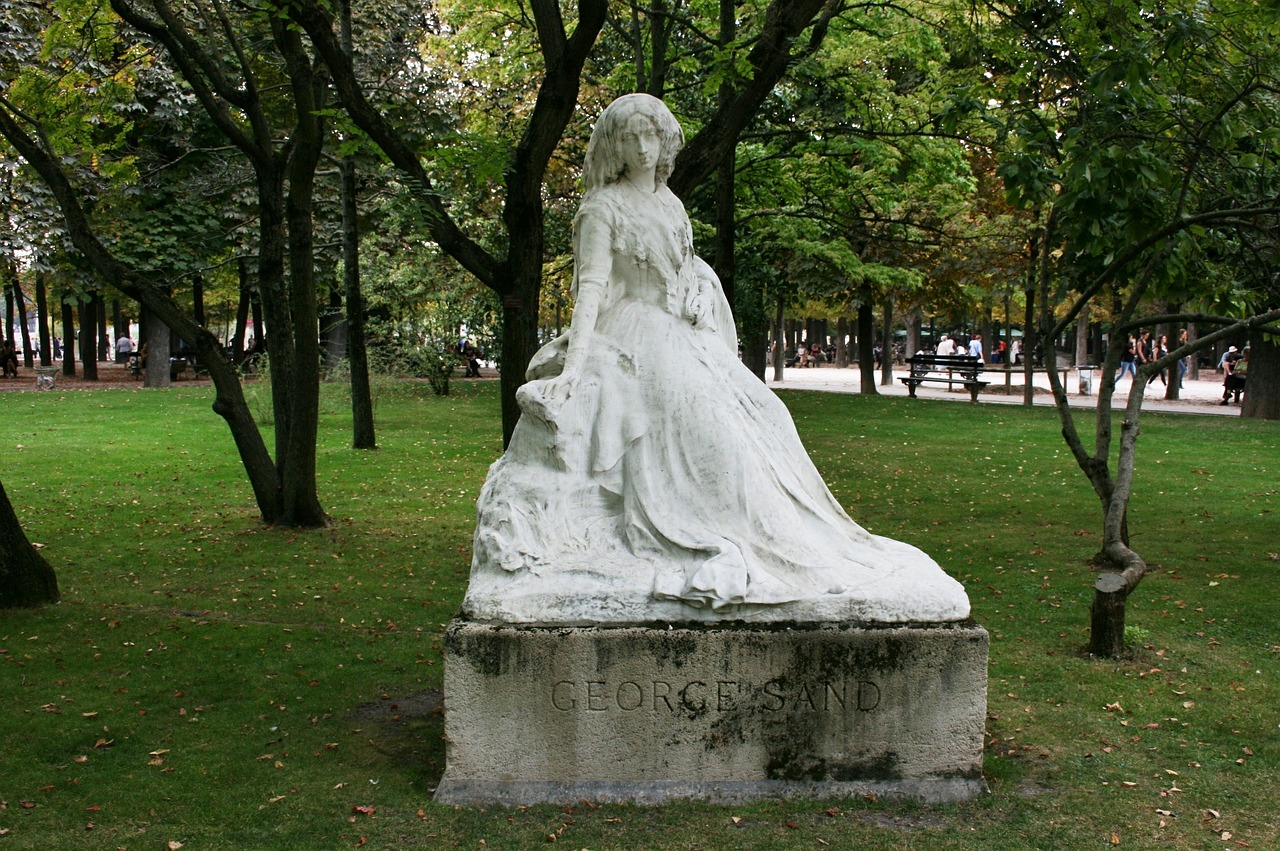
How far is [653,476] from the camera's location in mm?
5047

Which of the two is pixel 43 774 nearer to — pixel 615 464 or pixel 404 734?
pixel 404 734

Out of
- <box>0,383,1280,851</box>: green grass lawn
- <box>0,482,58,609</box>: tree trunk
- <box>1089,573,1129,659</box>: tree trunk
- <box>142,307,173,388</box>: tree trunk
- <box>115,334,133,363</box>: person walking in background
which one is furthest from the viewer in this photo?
<box>115,334,133,363</box>: person walking in background

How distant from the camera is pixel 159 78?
18703 millimetres

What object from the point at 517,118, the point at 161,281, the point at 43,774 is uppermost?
the point at 517,118

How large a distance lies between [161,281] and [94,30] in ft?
56.3

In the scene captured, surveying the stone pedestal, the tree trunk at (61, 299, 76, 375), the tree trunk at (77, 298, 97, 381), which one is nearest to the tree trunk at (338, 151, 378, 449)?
the stone pedestal

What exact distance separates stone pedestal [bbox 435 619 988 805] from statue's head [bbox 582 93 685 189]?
219cm

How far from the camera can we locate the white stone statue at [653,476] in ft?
15.5

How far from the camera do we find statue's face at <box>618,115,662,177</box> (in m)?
5.34

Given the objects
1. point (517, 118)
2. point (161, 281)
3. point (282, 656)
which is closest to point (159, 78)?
point (517, 118)

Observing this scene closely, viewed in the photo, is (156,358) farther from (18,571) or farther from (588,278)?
(588,278)

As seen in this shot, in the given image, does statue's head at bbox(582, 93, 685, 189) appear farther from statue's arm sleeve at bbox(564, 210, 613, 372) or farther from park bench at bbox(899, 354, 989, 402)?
park bench at bbox(899, 354, 989, 402)

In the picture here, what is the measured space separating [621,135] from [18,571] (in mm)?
5263

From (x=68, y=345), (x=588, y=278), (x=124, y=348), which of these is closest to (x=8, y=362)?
(x=68, y=345)
